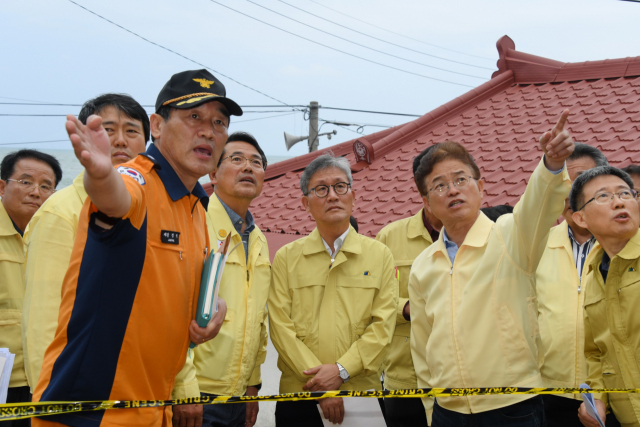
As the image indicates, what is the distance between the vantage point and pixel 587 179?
3248mm

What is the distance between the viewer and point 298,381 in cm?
363

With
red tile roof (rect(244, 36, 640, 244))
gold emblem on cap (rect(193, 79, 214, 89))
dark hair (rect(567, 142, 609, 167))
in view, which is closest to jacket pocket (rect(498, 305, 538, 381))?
dark hair (rect(567, 142, 609, 167))

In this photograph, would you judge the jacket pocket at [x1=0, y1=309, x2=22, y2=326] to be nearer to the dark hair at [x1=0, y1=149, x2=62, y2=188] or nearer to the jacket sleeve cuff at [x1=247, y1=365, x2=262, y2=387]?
the dark hair at [x1=0, y1=149, x2=62, y2=188]

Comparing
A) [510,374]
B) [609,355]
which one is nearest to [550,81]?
[609,355]

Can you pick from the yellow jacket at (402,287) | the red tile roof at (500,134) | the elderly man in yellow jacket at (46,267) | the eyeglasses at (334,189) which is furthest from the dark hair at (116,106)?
the red tile roof at (500,134)

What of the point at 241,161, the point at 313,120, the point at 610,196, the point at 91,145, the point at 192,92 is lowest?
the point at 610,196

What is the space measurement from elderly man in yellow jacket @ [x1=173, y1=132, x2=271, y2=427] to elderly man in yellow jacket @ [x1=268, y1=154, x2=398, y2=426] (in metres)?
0.20

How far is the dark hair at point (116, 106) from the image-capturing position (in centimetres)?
312

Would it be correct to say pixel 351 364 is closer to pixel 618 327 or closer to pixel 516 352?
pixel 516 352

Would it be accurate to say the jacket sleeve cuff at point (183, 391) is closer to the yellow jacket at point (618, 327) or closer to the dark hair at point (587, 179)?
the yellow jacket at point (618, 327)

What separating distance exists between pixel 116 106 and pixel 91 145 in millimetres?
1584

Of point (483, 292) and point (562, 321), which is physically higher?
point (483, 292)

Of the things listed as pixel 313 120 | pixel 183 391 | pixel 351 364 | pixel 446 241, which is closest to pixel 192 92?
pixel 183 391

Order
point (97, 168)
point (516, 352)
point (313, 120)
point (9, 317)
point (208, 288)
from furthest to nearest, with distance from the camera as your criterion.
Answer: point (313, 120)
point (9, 317)
point (516, 352)
point (208, 288)
point (97, 168)
